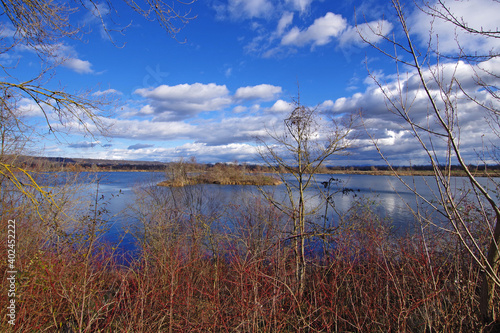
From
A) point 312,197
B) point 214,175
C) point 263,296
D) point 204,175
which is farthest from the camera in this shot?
point 214,175

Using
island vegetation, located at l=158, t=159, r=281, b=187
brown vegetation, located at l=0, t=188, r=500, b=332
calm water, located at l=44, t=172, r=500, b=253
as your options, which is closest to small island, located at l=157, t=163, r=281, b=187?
island vegetation, located at l=158, t=159, r=281, b=187

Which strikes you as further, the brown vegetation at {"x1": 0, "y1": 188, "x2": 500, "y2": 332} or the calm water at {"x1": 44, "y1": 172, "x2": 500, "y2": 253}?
the calm water at {"x1": 44, "y1": 172, "x2": 500, "y2": 253}

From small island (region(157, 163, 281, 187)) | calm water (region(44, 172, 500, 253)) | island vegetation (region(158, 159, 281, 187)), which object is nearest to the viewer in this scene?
calm water (region(44, 172, 500, 253))

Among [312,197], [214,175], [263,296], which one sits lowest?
[263,296]

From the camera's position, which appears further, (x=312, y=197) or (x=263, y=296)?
(x=312, y=197)

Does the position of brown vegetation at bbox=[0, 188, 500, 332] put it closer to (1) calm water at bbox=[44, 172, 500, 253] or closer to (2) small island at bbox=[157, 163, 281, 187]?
(1) calm water at bbox=[44, 172, 500, 253]

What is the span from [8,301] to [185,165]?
2689 centimetres

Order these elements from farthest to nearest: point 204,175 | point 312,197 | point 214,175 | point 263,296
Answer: point 214,175 < point 204,175 < point 312,197 < point 263,296

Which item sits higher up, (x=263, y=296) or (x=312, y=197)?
(x=312, y=197)

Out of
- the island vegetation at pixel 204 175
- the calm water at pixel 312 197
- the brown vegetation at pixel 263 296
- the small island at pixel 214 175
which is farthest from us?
the small island at pixel 214 175

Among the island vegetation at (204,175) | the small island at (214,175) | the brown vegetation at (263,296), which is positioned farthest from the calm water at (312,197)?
the small island at (214,175)

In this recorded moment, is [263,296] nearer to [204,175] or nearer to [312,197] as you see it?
[312,197]

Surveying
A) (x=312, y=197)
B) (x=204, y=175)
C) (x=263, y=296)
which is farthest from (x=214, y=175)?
(x=263, y=296)

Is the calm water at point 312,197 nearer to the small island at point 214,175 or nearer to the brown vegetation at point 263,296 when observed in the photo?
the brown vegetation at point 263,296
